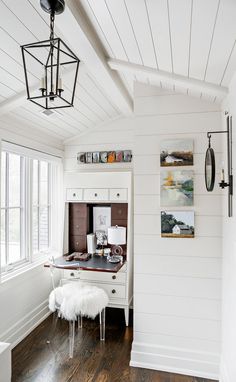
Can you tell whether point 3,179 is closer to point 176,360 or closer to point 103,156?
point 103,156

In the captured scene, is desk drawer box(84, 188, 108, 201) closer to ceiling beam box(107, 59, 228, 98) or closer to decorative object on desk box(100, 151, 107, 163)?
decorative object on desk box(100, 151, 107, 163)

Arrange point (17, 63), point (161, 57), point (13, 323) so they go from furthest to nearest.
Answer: point (13, 323)
point (17, 63)
point (161, 57)

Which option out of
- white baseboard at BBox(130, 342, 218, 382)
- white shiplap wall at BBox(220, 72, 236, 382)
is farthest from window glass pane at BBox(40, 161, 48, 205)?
white shiplap wall at BBox(220, 72, 236, 382)

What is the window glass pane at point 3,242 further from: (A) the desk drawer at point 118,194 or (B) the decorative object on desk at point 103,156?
(B) the decorative object on desk at point 103,156

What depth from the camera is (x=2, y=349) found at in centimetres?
169

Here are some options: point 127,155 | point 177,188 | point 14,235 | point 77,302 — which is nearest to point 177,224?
point 177,188

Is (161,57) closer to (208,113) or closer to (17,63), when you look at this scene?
(208,113)

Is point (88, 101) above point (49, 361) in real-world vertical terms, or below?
above

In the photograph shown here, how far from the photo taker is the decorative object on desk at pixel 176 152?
92.6 inches

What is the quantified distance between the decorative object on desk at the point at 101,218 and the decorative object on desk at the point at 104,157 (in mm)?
670

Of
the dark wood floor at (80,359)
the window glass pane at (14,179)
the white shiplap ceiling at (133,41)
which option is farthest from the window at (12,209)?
the dark wood floor at (80,359)

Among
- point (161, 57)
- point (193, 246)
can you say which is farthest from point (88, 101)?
point (193, 246)

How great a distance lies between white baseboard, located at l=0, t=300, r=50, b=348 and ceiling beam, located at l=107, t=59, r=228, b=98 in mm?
2702

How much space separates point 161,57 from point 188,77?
310mm
